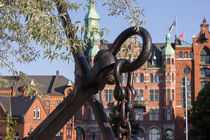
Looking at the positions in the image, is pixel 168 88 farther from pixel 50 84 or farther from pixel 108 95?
pixel 50 84

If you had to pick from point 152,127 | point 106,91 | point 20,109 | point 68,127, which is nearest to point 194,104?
point 152,127

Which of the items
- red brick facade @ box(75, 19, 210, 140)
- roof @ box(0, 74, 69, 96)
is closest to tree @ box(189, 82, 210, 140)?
red brick facade @ box(75, 19, 210, 140)

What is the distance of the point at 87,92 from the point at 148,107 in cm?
4991

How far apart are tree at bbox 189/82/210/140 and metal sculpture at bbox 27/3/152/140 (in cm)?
3541

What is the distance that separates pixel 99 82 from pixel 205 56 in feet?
168

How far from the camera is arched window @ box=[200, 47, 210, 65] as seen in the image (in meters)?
55.2

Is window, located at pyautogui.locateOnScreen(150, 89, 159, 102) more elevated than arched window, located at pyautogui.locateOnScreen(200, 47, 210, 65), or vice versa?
arched window, located at pyautogui.locateOnScreen(200, 47, 210, 65)

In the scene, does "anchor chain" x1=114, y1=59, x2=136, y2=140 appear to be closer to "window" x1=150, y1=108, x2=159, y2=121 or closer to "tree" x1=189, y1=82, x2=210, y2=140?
"tree" x1=189, y1=82, x2=210, y2=140

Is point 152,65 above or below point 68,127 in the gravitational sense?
above

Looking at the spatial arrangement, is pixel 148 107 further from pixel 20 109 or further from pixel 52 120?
pixel 52 120

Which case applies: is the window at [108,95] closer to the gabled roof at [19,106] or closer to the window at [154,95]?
the window at [154,95]

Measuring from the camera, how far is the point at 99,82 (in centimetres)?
595

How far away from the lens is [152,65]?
188 ft

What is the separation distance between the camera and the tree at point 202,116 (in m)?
41.2
